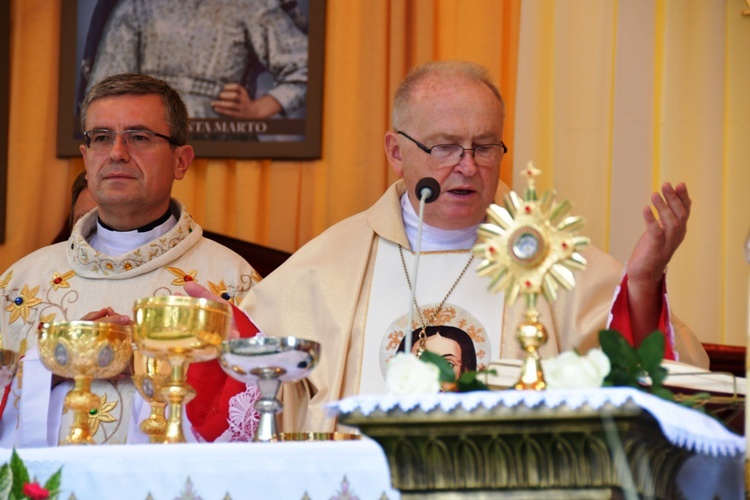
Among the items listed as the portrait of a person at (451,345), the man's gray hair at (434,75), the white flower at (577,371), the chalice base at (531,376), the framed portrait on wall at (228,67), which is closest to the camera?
the white flower at (577,371)

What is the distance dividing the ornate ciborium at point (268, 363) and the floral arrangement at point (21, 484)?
0.42 metres

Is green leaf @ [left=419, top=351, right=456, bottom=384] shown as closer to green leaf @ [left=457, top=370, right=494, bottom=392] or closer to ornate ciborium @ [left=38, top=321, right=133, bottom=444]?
green leaf @ [left=457, top=370, right=494, bottom=392]

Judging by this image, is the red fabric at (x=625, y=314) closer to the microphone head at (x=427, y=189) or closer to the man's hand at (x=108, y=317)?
the microphone head at (x=427, y=189)

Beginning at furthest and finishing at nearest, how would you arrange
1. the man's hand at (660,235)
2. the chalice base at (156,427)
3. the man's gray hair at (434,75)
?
the man's gray hair at (434,75) < the man's hand at (660,235) < the chalice base at (156,427)

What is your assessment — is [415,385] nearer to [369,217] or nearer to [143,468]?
[143,468]

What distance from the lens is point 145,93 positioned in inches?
187

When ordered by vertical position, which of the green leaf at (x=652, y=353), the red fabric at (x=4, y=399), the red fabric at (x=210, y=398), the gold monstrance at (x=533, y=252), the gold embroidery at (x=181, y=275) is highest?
the gold monstrance at (x=533, y=252)

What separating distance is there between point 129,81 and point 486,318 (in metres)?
1.57

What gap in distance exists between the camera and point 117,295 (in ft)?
15.5

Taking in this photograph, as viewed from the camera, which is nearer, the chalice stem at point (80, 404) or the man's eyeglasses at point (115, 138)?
the chalice stem at point (80, 404)

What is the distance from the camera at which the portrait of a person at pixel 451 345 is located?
3.99 m

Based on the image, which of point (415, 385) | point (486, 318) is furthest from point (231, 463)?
point (486, 318)

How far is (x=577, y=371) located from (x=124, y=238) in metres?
2.89

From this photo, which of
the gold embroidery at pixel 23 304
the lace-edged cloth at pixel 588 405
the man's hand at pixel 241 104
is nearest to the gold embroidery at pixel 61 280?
the gold embroidery at pixel 23 304
